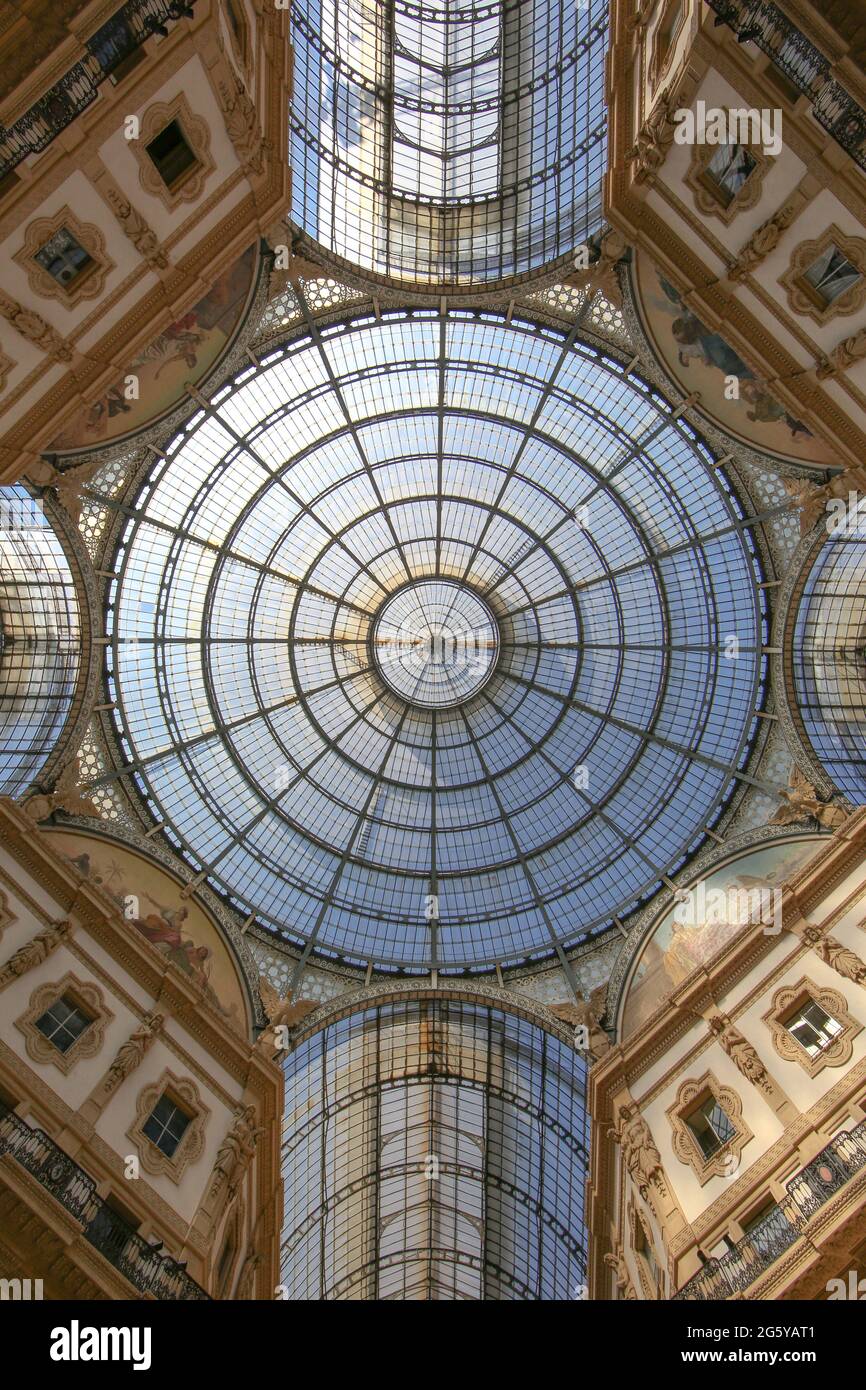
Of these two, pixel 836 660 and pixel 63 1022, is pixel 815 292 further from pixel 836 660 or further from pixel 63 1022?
pixel 63 1022

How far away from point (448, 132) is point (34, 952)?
79.6 ft

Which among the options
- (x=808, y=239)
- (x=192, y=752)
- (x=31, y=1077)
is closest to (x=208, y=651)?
(x=192, y=752)

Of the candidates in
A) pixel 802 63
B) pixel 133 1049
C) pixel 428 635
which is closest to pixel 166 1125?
pixel 133 1049

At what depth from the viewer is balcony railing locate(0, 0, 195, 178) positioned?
1611 centimetres

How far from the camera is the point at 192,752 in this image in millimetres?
31453

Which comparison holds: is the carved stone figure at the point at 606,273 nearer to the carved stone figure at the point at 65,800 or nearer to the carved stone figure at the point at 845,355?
the carved stone figure at the point at 845,355

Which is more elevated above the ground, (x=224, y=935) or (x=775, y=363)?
(x=775, y=363)

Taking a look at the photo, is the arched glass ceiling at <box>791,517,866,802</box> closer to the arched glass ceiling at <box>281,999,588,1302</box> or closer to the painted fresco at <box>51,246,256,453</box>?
the arched glass ceiling at <box>281,999,588,1302</box>

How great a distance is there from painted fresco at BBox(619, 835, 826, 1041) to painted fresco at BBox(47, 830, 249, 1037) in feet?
35.5

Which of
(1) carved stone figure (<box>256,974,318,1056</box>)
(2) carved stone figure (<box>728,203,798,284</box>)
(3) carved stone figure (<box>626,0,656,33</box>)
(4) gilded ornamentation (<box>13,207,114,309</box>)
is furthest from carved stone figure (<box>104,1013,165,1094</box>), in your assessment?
(3) carved stone figure (<box>626,0,656,33</box>)

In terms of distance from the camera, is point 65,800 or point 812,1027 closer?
point 812,1027

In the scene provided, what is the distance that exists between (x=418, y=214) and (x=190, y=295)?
10.0m

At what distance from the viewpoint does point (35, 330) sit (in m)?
18.9
